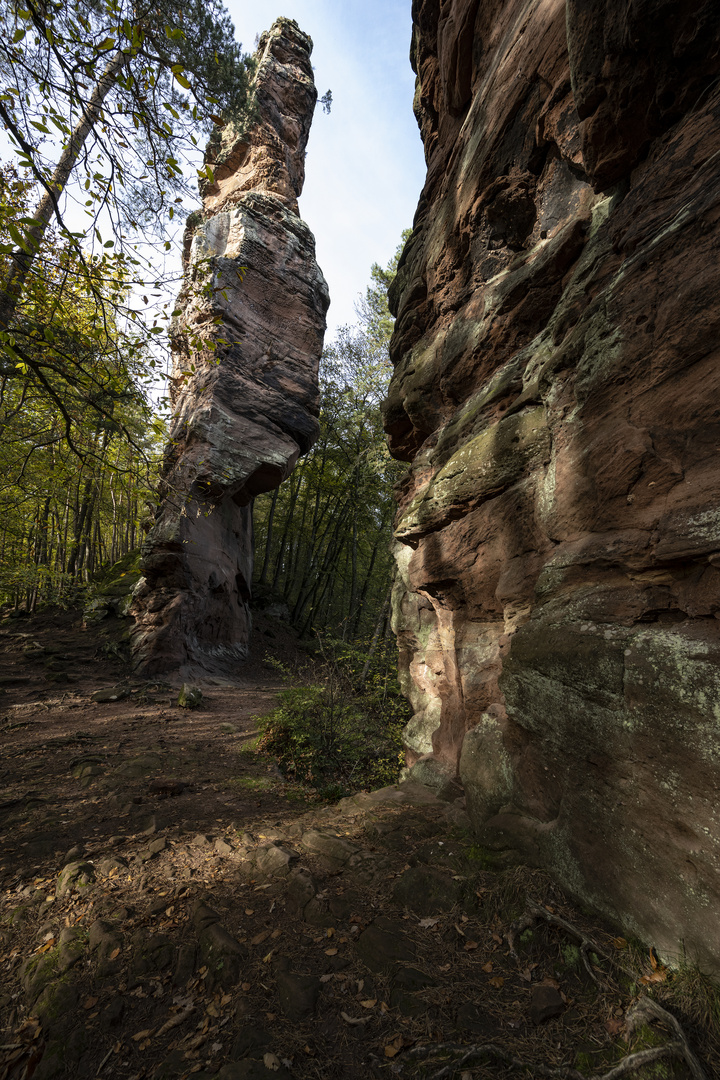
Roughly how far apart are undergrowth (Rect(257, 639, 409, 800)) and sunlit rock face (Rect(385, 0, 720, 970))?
4.60ft

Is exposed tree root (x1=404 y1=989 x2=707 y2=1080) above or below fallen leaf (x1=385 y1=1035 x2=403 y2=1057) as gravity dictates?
above

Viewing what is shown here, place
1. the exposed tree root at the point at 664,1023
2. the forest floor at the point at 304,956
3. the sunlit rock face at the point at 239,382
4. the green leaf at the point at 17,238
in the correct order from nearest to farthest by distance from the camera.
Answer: the exposed tree root at the point at 664,1023 → the forest floor at the point at 304,956 → the green leaf at the point at 17,238 → the sunlit rock face at the point at 239,382

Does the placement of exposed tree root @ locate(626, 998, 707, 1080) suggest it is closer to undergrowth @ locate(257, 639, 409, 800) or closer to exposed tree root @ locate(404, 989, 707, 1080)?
exposed tree root @ locate(404, 989, 707, 1080)

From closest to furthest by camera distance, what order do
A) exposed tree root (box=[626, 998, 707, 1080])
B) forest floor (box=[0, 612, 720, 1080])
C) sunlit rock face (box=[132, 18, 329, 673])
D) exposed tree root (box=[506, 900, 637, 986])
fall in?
exposed tree root (box=[626, 998, 707, 1080]) → forest floor (box=[0, 612, 720, 1080]) → exposed tree root (box=[506, 900, 637, 986]) → sunlit rock face (box=[132, 18, 329, 673])

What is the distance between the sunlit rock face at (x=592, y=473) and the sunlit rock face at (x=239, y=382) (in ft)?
31.3

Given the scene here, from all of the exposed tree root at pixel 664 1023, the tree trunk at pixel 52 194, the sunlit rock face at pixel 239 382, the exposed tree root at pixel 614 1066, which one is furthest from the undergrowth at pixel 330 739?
the sunlit rock face at pixel 239 382

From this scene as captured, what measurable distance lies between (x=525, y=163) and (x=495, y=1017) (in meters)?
7.47

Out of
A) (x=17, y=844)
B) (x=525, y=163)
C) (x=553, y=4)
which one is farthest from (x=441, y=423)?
(x=17, y=844)

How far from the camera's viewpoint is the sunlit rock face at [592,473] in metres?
2.62

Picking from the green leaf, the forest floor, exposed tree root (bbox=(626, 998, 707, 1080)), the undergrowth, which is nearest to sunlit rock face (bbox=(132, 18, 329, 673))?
the undergrowth

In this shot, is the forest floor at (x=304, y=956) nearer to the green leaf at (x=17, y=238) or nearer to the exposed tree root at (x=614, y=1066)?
the exposed tree root at (x=614, y=1066)

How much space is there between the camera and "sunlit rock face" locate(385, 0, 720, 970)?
8.61ft

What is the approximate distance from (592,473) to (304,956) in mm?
3958

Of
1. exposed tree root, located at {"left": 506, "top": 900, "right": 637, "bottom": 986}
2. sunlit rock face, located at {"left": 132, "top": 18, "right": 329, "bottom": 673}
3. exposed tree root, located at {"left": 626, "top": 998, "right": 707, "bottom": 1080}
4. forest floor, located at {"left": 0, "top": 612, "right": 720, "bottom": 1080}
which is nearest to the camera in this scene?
exposed tree root, located at {"left": 626, "top": 998, "right": 707, "bottom": 1080}
